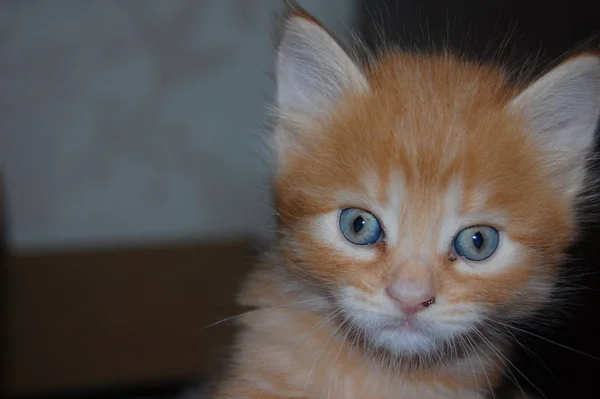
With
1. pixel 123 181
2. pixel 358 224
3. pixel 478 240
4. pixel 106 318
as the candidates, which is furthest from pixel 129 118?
pixel 478 240

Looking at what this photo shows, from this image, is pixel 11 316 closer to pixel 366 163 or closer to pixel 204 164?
pixel 204 164

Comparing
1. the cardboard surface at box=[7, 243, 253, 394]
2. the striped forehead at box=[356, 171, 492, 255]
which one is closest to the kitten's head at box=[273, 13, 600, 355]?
the striped forehead at box=[356, 171, 492, 255]

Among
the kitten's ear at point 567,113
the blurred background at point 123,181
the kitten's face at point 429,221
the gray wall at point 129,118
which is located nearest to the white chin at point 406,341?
the kitten's face at point 429,221

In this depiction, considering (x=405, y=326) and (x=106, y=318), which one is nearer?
(x=405, y=326)

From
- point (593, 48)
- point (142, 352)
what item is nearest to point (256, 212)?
point (142, 352)

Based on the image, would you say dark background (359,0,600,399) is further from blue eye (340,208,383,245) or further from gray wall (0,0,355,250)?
gray wall (0,0,355,250)

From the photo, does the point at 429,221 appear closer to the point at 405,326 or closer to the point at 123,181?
the point at 405,326
